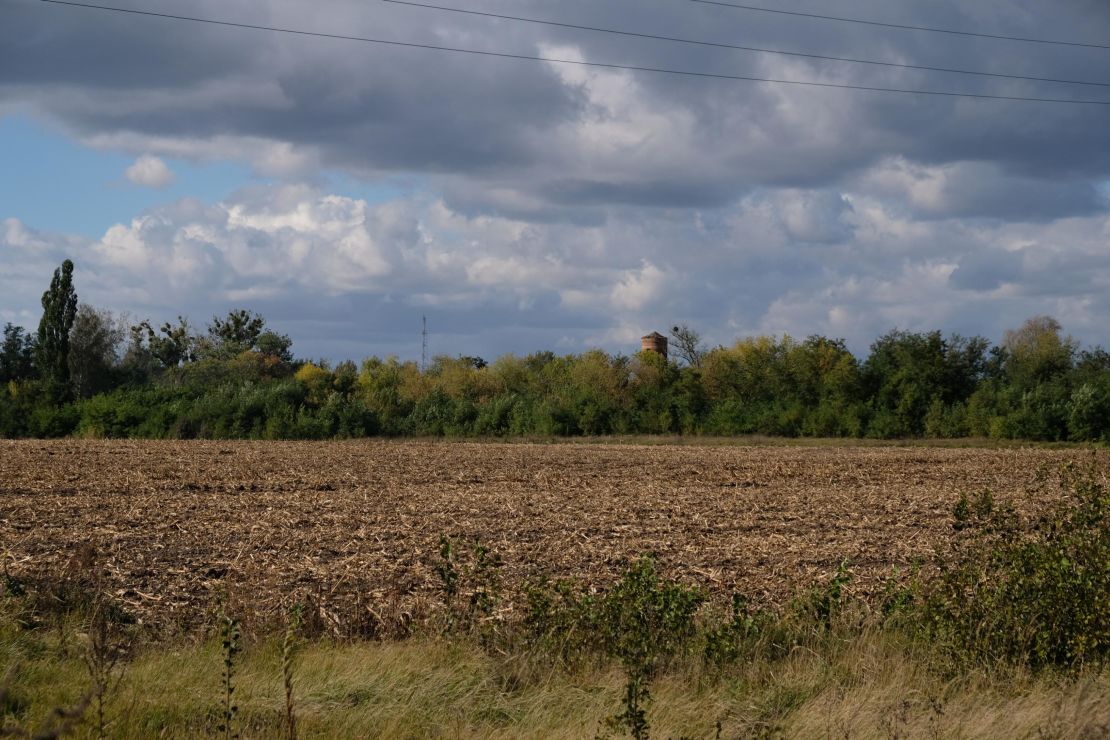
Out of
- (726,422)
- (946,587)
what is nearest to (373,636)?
(946,587)

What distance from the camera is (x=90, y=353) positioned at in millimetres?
87875

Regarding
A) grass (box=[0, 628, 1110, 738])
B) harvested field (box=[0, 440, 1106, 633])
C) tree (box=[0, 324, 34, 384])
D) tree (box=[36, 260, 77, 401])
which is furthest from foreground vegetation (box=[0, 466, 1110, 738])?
tree (box=[0, 324, 34, 384])

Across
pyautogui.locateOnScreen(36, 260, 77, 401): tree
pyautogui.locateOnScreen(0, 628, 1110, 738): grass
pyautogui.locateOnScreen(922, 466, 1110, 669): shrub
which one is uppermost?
pyautogui.locateOnScreen(36, 260, 77, 401): tree

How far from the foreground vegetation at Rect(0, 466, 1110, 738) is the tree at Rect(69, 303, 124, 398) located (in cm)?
8410

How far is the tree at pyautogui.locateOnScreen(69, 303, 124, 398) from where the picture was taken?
283 ft

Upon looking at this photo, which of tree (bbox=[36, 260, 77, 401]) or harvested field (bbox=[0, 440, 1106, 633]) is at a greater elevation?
tree (bbox=[36, 260, 77, 401])

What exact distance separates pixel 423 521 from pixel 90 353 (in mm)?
79783

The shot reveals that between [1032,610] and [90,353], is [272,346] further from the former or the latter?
[1032,610]

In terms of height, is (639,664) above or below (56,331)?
below

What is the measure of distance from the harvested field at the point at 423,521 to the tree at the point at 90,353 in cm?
5486

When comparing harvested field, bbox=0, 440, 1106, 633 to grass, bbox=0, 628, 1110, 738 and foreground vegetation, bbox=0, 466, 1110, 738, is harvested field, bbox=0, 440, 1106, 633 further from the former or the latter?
grass, bbox=0, 628, 1110, 738

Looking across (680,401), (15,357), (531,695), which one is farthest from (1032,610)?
(15,357)

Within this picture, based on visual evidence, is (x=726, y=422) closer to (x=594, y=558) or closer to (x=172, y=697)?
(x=594, y=558)

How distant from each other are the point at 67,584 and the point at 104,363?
86327mm
